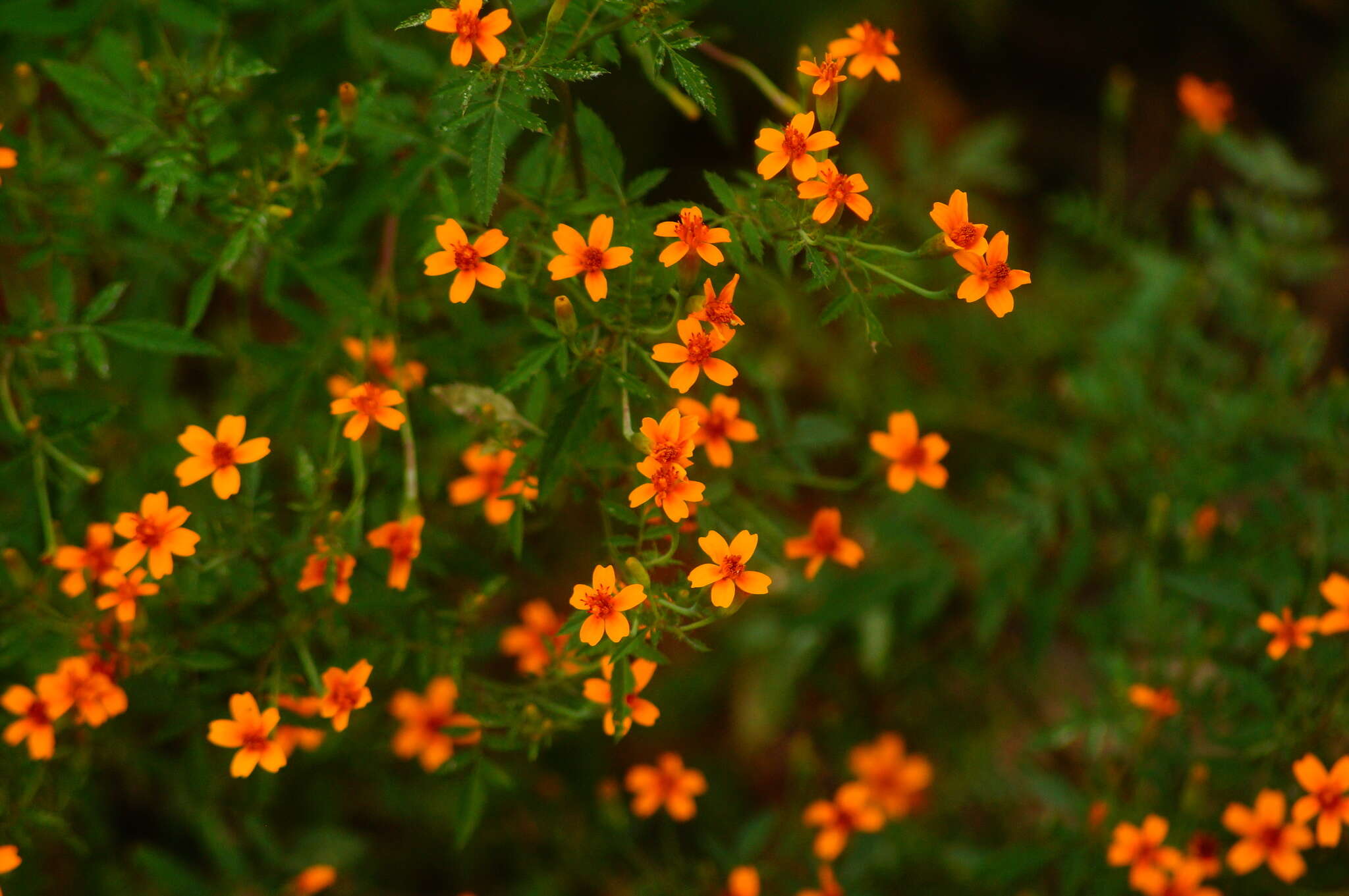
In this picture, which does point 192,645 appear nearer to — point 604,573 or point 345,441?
point 345,441

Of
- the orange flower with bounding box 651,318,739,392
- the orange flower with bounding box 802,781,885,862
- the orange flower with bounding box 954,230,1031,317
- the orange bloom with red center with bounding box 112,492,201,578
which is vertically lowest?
the orange flower with bounding box 802,781,885,862

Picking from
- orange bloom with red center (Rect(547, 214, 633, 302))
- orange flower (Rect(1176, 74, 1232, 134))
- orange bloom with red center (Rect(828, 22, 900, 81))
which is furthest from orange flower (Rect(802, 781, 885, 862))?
orange flower (Rect(1176, 74, 1232, 134))

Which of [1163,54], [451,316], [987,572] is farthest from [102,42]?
[1163,54]

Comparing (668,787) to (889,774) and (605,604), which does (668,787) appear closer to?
(889,774)

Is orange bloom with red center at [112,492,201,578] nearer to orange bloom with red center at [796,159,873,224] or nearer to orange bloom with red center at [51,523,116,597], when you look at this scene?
orange bloom with red center at [51,523,116,597]

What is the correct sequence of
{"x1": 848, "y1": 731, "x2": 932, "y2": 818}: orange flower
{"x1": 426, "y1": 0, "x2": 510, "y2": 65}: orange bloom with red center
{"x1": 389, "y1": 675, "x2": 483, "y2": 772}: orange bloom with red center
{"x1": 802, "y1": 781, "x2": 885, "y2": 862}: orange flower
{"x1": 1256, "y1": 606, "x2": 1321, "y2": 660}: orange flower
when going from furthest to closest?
{"x1": 848, "y1": 731, "x2": 932, "y2": 818}: orange flower < {"x1": 802, "y1": 781, "x2": 885, "y2": 862}: orange flower < {"x1": 389, "y1": 675, "x2": 483, "y2": 772}: orange bloom with red center < {"x1": 1256, "y1": 606, "x2": 1321, "y2": 660}: orange flower < {"x1": 426, "y1": 0, "x2": 510, "y2": 65}: orange bloom with red center

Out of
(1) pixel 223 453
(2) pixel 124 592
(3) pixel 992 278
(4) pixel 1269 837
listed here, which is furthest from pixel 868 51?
(4) pixel 1269 837
